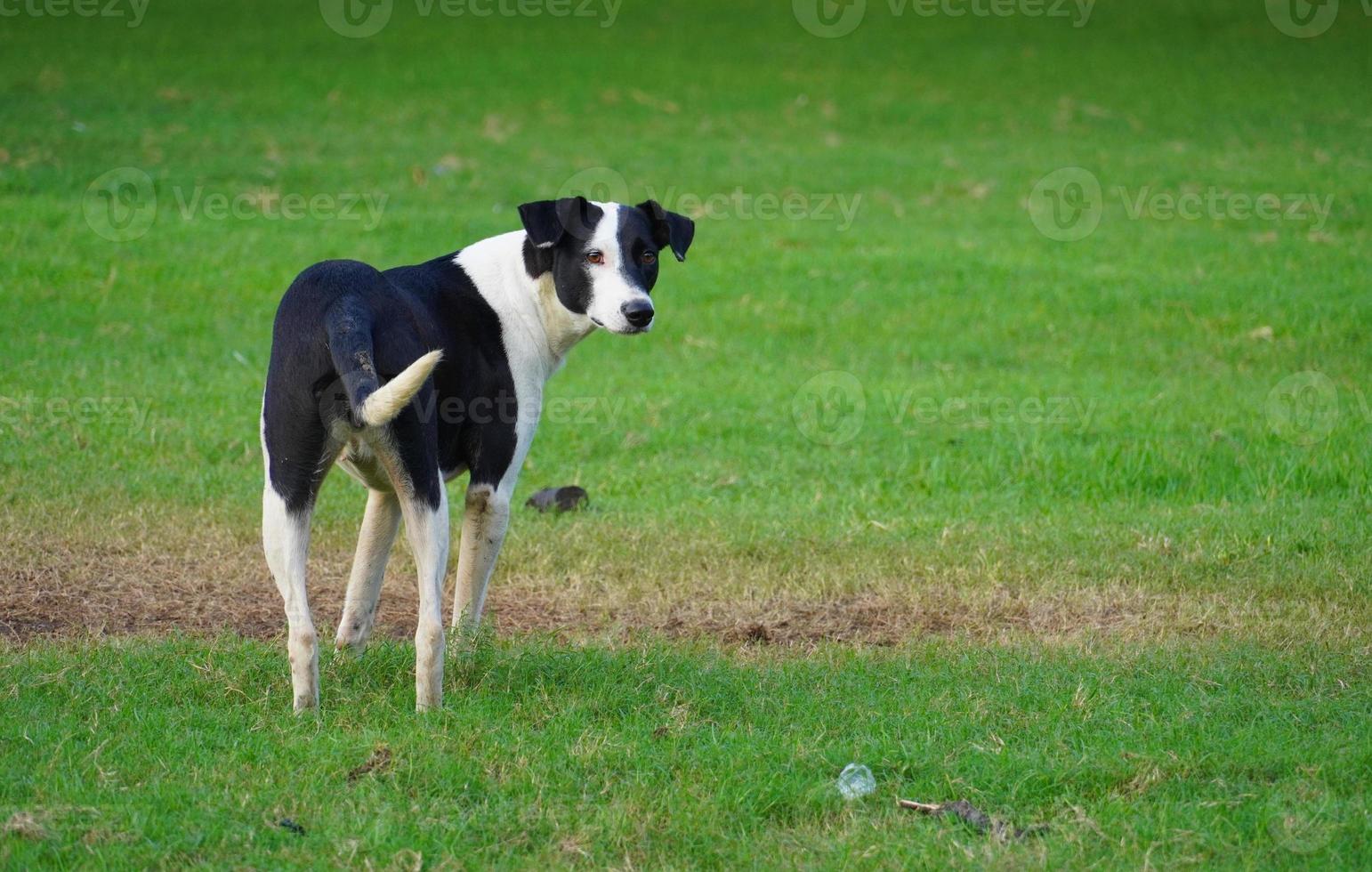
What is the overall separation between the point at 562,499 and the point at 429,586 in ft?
10.6

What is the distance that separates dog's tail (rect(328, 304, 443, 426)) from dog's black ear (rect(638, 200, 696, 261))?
170 cm

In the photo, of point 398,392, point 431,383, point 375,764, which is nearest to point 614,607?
point 431,383

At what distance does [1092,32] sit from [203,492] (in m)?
20.6

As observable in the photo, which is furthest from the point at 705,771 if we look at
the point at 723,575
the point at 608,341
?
the point at 608,341

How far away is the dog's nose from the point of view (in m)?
6.11

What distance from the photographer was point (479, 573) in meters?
6.13

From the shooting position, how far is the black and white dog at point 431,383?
16.8 feet

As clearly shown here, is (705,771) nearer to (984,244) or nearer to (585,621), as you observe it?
(585,621)

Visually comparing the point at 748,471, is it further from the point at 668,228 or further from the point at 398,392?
the point at 398,392

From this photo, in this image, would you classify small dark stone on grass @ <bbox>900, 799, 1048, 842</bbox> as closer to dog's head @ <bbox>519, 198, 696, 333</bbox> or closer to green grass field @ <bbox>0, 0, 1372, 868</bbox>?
green grass field @ <bbox>0, 0, 1372, 868</bbox>

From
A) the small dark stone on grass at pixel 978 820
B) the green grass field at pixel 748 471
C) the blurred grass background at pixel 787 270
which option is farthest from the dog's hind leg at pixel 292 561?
the blurred grass background at pixel 787 270

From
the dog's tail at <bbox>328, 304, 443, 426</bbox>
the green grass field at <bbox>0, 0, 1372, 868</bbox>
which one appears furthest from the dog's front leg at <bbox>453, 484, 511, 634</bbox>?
the dog's tail at <bbox>328, 304, 443, 426</bbox>

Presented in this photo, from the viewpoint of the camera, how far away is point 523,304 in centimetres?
630

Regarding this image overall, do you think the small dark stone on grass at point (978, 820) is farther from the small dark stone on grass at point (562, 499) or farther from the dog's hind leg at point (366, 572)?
the small dark stone on grass at point (562, 499)
